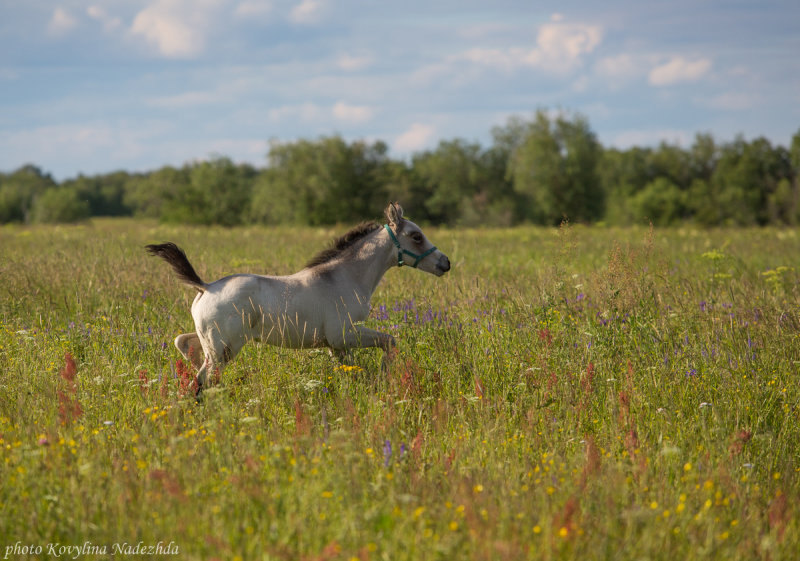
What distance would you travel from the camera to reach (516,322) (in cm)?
757

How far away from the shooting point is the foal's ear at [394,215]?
6867 millimetres

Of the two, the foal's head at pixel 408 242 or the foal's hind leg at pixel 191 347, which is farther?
the foal's head at pixel 408 242

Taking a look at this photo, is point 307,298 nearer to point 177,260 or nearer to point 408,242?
point 177,260

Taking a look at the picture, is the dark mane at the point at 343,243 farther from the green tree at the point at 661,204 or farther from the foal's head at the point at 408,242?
the green tree at the point at 661,204

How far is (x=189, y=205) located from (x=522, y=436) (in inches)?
2859

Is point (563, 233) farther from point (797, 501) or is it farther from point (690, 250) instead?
point (690, 250)

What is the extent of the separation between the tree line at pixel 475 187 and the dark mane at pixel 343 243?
163 feet

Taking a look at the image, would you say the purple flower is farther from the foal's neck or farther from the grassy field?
the foal's neck

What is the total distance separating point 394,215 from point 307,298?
1.48m

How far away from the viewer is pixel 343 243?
6934 mm

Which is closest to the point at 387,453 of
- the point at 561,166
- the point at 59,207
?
the point at 561,166

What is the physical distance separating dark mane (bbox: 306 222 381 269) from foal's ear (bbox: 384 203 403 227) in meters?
0.22

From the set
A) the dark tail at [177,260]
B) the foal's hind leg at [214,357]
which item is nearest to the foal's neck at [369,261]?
the foal's hind leg at [214,357]

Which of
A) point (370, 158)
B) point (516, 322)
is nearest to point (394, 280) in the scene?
point (516, 322)
